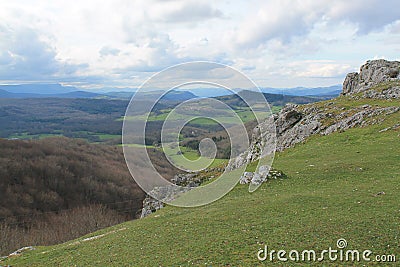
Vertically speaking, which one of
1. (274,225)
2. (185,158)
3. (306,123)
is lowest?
(274,225)

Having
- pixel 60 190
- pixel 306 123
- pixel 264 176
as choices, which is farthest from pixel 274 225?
pixel 60 190

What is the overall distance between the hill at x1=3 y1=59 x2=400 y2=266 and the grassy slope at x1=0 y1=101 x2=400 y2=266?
5 centimetres

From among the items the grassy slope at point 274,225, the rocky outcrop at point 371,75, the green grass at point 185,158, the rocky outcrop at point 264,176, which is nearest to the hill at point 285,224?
the grassy slope at point 274,225

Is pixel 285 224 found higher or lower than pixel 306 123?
lower

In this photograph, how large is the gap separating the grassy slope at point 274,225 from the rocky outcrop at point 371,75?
43.7 metres

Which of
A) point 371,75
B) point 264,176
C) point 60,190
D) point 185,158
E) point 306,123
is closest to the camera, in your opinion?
point 264,176

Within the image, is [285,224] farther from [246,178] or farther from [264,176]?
[246,178]

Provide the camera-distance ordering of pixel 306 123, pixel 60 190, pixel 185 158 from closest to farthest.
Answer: pixel 185 158 < pixel 306 123 < pixel 60 190

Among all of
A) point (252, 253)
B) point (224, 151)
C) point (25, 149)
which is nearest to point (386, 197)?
point (252, 253)

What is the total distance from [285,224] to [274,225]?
0.69 m

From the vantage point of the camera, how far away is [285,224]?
1944 cm

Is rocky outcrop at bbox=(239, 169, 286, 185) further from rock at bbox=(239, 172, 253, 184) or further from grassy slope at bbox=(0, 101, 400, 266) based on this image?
grassy slope at bbox=(0, 101, 400, 266)

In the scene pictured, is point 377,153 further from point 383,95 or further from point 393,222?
point 383,95

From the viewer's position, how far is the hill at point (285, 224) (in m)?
16.2
